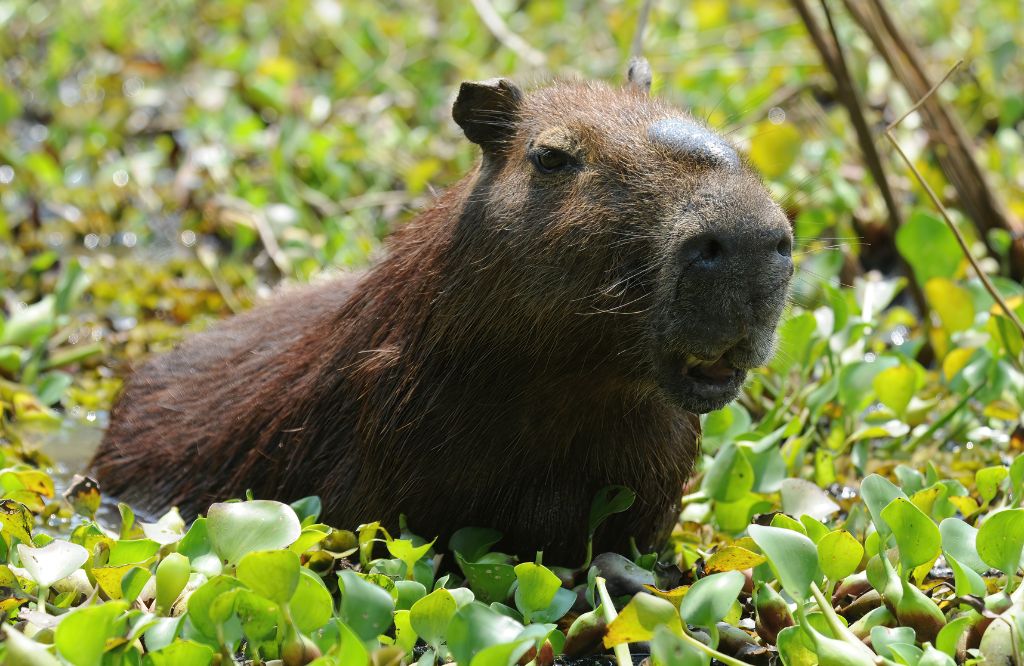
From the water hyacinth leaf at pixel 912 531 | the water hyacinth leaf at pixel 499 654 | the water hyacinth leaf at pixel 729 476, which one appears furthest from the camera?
the water hyacinth leaf at pixel 729 476

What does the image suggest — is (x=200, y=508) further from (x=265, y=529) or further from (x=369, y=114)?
(x=369, y=114)

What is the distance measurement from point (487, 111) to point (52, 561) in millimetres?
1693

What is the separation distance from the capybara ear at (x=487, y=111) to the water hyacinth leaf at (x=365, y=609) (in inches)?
56.0

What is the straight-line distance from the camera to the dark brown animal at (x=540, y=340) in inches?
139

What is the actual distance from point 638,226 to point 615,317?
24 centimetres

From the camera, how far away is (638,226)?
3613mm

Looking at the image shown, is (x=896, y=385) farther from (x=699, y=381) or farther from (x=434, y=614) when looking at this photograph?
(x=434, y=614)

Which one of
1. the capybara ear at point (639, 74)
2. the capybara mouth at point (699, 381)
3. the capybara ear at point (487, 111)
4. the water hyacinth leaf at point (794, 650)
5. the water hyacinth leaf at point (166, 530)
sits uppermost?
the capybara ear at point (639, 74)

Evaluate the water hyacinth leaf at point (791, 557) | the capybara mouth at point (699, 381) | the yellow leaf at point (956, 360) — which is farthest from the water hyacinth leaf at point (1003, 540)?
the yellow leaf at point (956, 360)

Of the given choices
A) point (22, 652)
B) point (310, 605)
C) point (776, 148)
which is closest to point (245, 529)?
point (310, 605)

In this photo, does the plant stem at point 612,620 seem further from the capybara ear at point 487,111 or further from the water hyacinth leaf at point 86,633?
the capybara ear at point 487,111

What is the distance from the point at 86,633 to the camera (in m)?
2.86

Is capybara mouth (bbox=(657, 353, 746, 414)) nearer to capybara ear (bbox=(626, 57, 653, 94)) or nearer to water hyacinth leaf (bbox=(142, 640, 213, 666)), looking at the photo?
capybara ear (bbox=(626, 57, 653, 94))

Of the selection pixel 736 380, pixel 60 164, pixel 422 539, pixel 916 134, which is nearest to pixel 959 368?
pixel 736 380
